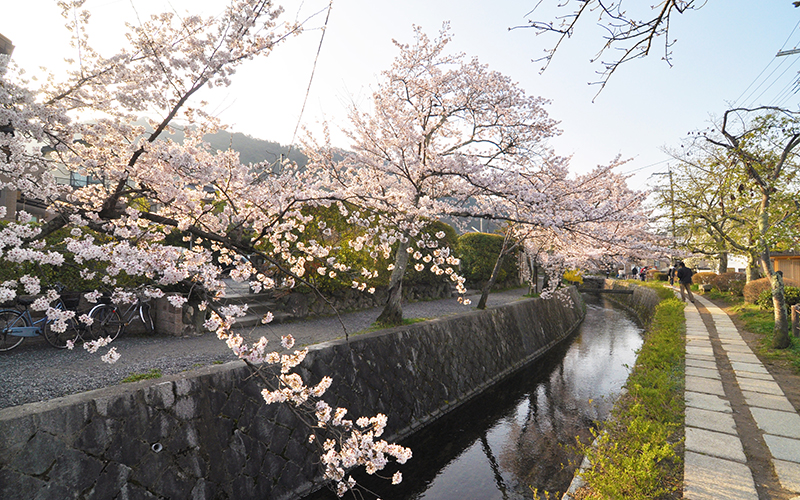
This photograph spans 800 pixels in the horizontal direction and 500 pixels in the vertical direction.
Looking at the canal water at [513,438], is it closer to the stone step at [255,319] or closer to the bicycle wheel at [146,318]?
the stone step at [255,319]

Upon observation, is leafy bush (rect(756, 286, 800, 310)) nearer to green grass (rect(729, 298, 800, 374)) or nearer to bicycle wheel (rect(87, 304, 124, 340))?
green grass (rect(729, 298, 800, 374))

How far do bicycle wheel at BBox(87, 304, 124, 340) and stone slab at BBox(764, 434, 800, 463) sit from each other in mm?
10093

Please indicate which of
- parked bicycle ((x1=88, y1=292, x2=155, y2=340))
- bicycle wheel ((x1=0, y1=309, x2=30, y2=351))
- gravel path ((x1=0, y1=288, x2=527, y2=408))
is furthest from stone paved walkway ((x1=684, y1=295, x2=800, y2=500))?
bicycle wheel ((x1=0, y1=309, x2=30, y2=351))

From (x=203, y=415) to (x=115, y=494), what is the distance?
40.9 inches

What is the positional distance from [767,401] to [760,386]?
37.3 inches

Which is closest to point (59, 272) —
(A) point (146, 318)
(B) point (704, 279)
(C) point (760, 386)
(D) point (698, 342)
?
(A) point (146, 318)

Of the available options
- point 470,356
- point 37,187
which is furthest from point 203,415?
point 470,356

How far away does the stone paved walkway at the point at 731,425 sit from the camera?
388 centimetres

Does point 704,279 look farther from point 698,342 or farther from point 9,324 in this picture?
point 9,324

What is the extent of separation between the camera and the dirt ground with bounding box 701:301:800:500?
12.6 ft

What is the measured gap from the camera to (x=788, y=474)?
13.4 ft

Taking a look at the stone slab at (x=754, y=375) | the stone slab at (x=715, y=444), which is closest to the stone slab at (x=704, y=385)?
the stone slab at (x=754, y=375)

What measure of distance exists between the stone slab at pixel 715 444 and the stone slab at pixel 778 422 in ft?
2.45

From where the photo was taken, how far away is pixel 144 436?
3.96 m
